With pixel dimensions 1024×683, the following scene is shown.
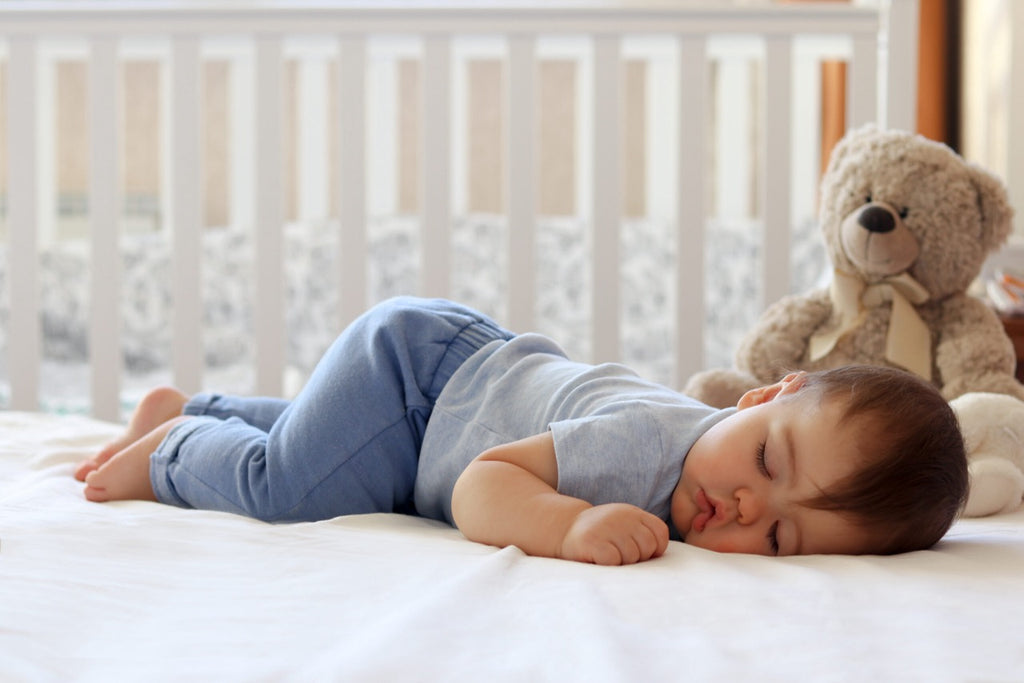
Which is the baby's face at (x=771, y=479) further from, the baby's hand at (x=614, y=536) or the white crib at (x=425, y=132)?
the white crib at (x=425, y=132)

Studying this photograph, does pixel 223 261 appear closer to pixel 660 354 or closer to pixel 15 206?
pixel 15 206

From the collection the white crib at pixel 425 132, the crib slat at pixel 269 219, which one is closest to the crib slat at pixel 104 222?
the white crib at pixel 425 132

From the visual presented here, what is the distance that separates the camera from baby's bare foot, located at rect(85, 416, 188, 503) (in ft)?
3.09

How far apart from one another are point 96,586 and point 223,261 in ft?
6.06

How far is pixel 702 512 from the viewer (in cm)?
75

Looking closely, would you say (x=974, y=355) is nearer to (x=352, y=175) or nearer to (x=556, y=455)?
(x=556, y=455)

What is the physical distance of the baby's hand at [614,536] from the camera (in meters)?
0.67

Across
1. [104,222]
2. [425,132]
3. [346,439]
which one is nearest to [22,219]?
[104,222]

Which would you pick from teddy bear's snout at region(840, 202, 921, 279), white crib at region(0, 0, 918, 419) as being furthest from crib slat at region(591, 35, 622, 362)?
teddy bear's snout at region(840, 202, 921, 279)

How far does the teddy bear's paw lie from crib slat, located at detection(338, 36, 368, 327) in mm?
992

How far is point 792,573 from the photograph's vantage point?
0.64m

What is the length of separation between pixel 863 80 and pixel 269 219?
0.96 metres

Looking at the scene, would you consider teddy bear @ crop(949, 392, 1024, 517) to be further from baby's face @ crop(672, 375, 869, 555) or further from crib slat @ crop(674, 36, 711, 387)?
crib slat @ crop(674, 36, 711, 387)

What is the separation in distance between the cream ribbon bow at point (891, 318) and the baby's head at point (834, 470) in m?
0.49
